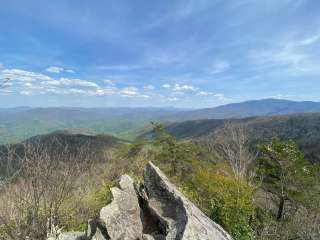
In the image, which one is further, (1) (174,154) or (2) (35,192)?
(1) (174,154)

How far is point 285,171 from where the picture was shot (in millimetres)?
34594

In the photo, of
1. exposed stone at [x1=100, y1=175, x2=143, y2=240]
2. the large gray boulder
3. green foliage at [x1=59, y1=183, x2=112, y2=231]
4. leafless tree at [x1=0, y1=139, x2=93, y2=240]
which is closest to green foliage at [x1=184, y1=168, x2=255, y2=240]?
the large gray boulder

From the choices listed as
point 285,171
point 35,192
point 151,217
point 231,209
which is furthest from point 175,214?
point 285,171

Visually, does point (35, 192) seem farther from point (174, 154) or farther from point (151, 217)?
point (174, 154)

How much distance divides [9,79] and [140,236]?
693cm

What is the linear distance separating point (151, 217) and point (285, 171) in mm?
27652

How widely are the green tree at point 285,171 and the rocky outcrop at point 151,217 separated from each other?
25914 millimetres

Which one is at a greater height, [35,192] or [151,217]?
[35,192]

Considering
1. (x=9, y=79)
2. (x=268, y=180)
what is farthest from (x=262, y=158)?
(x=9, y=79)

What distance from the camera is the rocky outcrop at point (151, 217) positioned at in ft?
31.1

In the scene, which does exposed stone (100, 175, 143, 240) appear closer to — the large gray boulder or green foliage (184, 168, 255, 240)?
the large gray boulder

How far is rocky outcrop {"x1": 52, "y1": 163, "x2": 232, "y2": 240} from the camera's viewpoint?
947 cm

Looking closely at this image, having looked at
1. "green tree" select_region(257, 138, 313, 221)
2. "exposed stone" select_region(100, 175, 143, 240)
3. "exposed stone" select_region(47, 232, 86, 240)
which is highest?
"exposed stone" select_region(100, 175, 143, 240)

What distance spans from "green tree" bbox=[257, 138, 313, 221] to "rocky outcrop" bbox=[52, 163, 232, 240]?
25.9m
